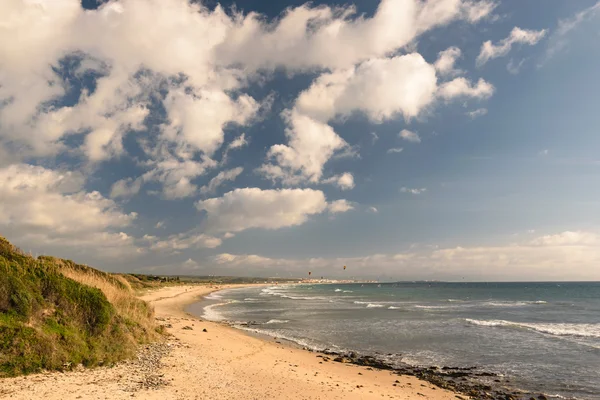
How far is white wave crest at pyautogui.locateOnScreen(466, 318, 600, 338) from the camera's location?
119 ft

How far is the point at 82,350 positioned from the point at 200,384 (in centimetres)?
476

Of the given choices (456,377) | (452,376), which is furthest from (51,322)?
(456,377)

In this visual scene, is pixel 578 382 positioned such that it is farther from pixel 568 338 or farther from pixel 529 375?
pixel 568 338

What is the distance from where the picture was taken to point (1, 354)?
1183cm

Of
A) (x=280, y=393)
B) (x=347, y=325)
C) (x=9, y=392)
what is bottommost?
(x=347, y=325)

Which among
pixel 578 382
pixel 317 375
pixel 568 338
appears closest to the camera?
pixel 317 375

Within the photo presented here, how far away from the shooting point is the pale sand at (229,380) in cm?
1127

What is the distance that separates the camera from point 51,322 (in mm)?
14367

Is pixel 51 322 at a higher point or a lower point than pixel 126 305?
higher

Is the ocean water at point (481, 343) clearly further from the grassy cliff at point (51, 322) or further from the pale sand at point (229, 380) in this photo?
the grassy cliff at point (51, 322)

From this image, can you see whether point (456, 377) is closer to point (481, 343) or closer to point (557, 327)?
point (481, 343)

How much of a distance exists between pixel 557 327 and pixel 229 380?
41.7m

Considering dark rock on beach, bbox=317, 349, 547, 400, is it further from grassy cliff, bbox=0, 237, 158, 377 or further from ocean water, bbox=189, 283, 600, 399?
grassy cliff, bbox=0, 237, 158, 377

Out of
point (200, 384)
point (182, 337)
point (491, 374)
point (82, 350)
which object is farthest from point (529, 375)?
point (82, 350)
